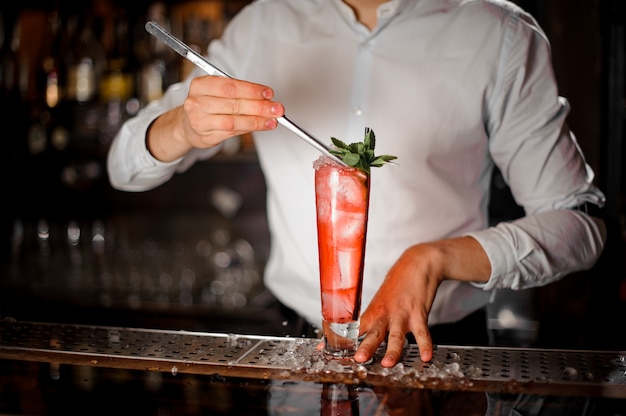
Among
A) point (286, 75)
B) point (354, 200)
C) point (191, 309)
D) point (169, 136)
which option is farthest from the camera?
point (191, 309)

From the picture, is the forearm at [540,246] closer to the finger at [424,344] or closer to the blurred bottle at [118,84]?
the finger at [424,344]

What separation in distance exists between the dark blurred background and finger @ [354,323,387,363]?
5.86ft

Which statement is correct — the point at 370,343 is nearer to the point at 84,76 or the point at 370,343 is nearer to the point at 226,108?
the point at 226,108

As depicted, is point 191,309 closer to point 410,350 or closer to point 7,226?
point 7,226

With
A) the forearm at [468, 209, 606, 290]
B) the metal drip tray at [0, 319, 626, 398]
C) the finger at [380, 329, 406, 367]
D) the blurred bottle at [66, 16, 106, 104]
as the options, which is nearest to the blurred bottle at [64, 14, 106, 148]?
the blurred bottle at [66, 16, 106, 104]

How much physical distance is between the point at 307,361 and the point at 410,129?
773 millimetres

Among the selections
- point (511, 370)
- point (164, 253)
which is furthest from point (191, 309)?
point (511, 370)

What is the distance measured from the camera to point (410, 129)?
1.89 meters

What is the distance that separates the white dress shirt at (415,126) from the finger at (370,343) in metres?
0.53

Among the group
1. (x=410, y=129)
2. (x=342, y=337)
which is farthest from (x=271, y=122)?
(x=410, y=129)

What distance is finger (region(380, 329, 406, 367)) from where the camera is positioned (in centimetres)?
129

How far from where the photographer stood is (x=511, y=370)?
1.32 m

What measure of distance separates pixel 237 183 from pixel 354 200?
266 centimetres

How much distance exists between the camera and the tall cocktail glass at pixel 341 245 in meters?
1.26
